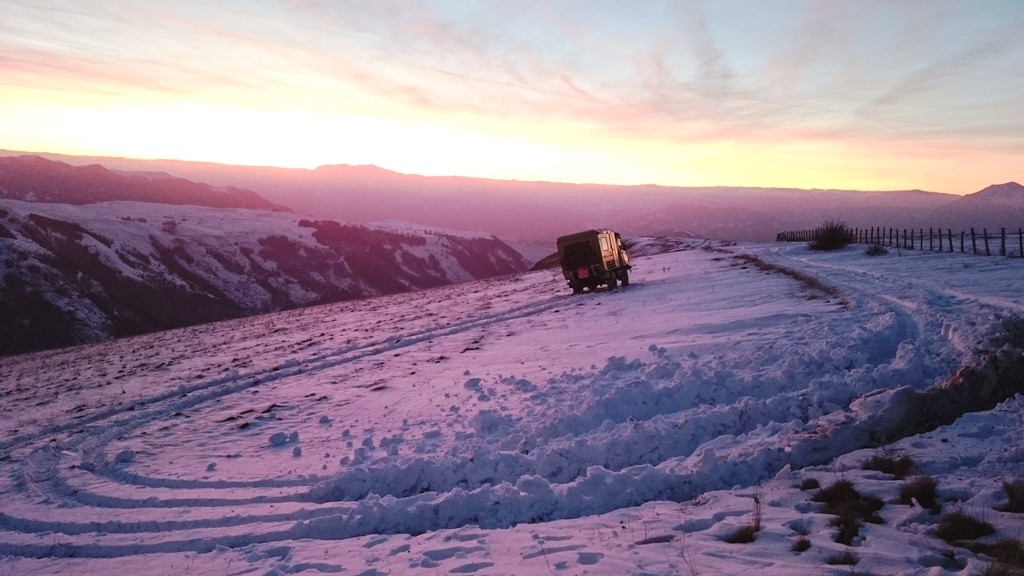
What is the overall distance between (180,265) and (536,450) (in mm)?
47719

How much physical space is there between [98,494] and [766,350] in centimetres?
1244

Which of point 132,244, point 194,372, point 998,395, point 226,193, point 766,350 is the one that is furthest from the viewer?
point 226,193

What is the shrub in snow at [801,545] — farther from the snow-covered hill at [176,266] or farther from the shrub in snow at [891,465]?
the snow-covered hill at [176,266]

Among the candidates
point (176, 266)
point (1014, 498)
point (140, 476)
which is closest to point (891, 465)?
point (1014, 498)

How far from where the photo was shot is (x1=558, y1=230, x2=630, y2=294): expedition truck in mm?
31297

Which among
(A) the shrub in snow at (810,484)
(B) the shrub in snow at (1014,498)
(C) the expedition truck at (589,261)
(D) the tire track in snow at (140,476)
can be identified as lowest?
(D) the tire track in snow at (140,476)

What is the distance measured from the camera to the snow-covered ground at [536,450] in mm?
6590

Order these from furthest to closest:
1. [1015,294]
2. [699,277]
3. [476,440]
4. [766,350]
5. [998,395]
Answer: [699,277] → [1015,294] → [766,350] → [476,440] → [998,395]

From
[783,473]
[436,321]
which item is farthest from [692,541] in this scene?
[436,321]

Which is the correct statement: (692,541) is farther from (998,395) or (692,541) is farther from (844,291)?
(844,291)

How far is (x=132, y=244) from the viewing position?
48.3 m

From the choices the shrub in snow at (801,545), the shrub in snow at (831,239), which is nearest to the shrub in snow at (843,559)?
the shrub in snow at (801,545)

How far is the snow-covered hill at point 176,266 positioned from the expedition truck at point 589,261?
2602 cm

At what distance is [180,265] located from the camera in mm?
49250
